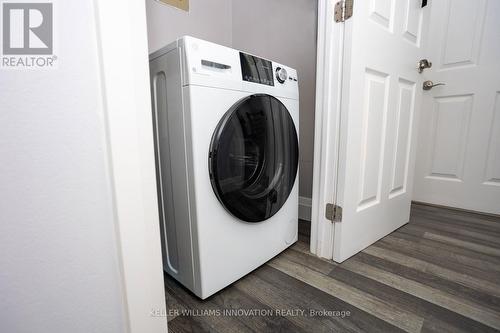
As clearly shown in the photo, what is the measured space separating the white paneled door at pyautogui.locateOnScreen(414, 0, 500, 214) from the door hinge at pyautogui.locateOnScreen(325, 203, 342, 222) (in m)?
1.19

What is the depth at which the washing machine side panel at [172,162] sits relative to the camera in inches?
27.3

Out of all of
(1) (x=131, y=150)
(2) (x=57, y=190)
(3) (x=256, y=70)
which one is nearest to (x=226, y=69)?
(3) (x=256, y=70)

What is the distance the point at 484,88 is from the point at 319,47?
130 cm

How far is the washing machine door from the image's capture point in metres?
0.71

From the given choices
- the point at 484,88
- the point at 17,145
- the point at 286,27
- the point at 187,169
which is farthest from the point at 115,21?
the point at 484,88

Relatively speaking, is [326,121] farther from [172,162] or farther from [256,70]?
[172,162]

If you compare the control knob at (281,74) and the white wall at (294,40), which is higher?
the white wall at (294,40)

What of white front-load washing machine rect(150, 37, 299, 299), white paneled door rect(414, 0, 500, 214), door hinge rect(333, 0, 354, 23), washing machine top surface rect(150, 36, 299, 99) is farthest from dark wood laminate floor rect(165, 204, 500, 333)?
door hinge rect(333, 0, 354, 23)

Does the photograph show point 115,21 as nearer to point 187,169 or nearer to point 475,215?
point 187,169

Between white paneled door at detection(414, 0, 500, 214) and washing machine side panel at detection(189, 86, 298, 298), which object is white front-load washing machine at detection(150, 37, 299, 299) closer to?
washing machine side panel at detection(189, 86, 298, 298)

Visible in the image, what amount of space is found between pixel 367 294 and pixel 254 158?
24.7 inches

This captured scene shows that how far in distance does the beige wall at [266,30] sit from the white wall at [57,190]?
105 cm

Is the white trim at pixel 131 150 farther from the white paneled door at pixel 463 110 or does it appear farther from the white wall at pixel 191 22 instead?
the white paneled door at pixel 463 110
